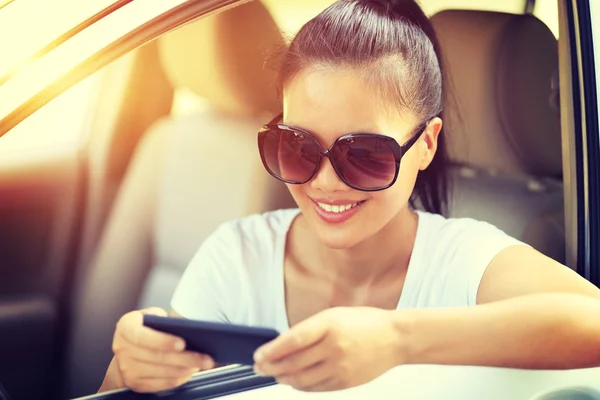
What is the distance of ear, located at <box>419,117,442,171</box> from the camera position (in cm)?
115

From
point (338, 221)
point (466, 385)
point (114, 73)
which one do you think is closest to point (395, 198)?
point (338, 221)

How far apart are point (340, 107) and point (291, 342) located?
38 centimetres

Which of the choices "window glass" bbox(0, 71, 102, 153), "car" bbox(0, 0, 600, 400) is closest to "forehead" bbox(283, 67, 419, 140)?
"car" bbox(0, 0, 600, 400)

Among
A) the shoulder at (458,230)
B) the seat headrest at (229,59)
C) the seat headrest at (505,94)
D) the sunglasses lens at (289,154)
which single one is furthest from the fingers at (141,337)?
the seat headrest at (505,94)

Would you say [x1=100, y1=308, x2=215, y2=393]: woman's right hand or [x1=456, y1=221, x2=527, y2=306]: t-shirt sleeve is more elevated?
[x1=100, y1=308, x2=215, y2=393]: woman's right hand

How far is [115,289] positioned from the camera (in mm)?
1227

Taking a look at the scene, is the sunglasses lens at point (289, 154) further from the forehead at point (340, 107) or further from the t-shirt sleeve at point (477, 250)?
the t-shirt sleeve at point (477, 250)

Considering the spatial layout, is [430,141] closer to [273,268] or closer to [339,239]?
[339,239]

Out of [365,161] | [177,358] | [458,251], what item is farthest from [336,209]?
[177,358]

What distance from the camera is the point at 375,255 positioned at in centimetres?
124

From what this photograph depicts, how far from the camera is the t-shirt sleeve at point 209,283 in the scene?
1146 millimetres

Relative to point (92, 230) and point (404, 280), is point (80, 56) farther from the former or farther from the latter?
point (404, 280)

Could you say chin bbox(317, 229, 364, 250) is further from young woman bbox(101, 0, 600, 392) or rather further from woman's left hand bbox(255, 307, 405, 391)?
woman's left hand bbox(255, 307, 405, 391)

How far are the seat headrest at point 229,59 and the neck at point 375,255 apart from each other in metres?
0.29
